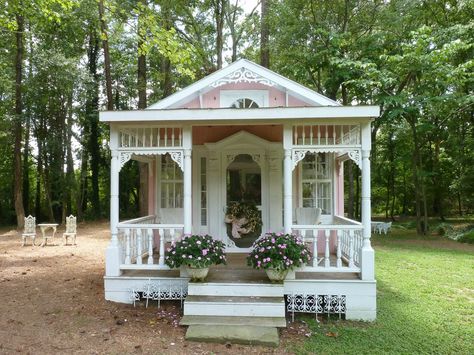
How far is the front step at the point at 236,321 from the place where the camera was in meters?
4.55

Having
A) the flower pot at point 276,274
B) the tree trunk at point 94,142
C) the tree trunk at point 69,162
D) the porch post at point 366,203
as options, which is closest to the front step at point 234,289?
the flower pot at point 276,274

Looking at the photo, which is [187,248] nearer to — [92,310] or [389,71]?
[92,310]

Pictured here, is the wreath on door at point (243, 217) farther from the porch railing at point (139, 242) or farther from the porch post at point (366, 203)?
the porch post at point (366, 203)

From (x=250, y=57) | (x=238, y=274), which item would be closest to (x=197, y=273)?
(x=238, y=274)

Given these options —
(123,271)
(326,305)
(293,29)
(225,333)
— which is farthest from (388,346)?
(293,29)

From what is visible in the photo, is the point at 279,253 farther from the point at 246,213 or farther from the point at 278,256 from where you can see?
the point at 246,213

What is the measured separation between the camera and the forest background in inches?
483

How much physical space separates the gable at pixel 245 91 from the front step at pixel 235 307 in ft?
11.1

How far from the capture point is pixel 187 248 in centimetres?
514

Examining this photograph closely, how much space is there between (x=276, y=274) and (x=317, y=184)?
2966 millimetres

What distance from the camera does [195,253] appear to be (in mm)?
5082

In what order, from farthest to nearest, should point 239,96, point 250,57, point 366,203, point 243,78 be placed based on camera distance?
1. point 250,57
2. point 239,96
3. point 243,78
4. point 366,203

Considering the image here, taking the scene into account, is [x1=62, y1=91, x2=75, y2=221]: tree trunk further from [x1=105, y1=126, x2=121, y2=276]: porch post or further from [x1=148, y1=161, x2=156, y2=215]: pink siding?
[x1=105, y1=126, x2=121, y2=276]: porch post

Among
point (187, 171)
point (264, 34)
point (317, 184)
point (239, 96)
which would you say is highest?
point (264, 34)
